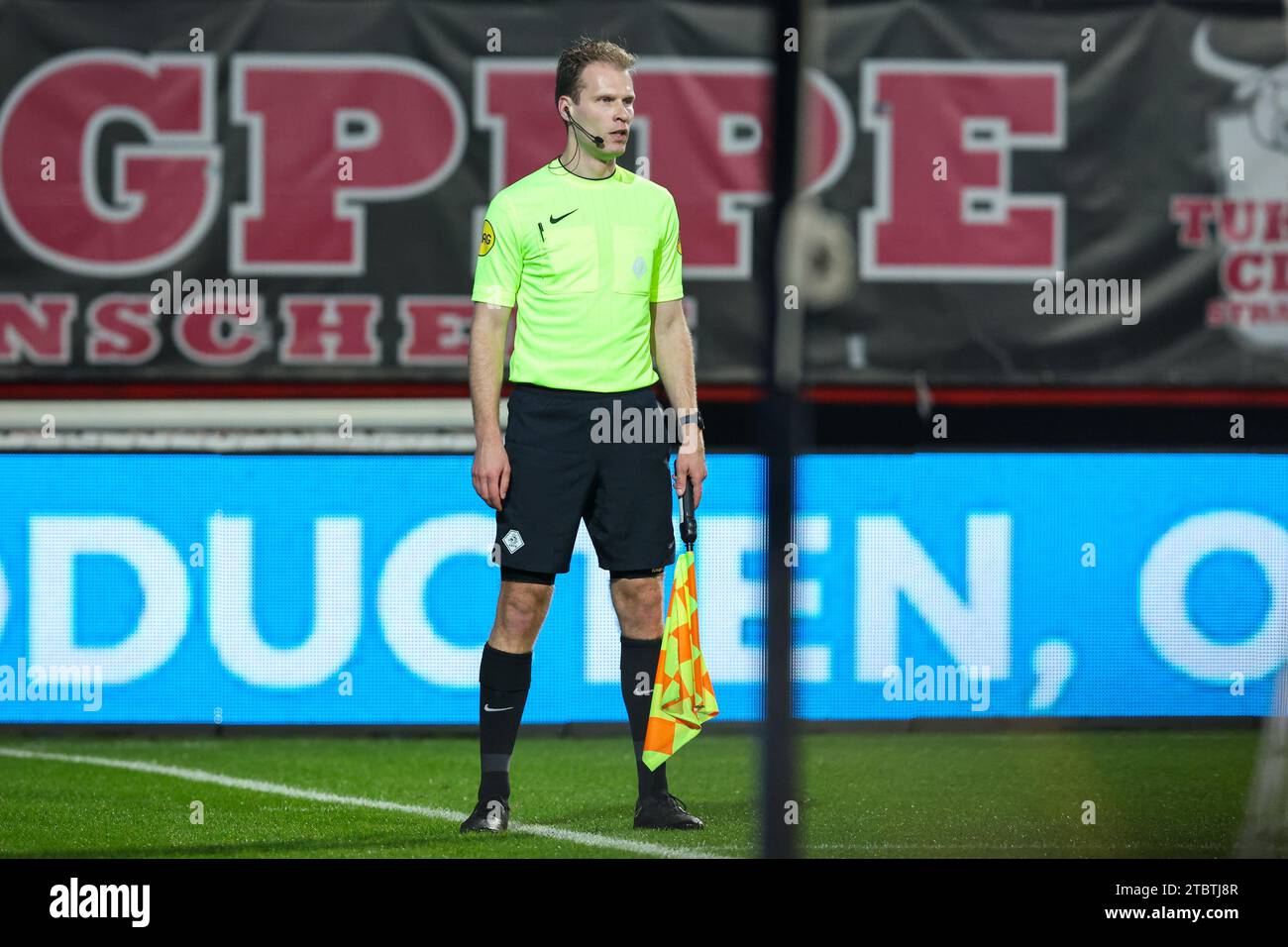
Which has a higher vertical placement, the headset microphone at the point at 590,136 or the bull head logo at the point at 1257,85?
the bull head logo at the point at 1257,85

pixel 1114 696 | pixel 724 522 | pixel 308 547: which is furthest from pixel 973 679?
pixel 308 547

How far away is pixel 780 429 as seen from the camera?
2.68 m

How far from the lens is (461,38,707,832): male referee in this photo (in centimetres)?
373

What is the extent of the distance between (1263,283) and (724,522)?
200cm

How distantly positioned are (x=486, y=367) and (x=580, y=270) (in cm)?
29

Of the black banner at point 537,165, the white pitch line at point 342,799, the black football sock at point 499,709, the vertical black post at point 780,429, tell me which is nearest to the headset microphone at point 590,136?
the vertical black post at point 780,429

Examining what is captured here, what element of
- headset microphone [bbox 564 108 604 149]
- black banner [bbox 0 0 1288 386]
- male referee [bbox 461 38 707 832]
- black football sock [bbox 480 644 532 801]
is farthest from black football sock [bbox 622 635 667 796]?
black banner [bbox 0 0 1288 386]

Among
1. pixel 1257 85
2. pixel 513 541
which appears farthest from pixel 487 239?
pixel 1257 85

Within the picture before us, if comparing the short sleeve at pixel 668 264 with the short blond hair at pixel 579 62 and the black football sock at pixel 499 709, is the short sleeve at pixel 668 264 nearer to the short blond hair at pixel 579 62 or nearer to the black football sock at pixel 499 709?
the short blond hair at pixel 579 62

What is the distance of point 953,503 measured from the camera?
5840 mm

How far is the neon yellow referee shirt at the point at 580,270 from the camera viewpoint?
147 inches

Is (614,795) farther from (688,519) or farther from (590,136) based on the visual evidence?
(590,136)

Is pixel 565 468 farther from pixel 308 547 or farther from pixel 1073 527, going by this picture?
pixel 1073 527
